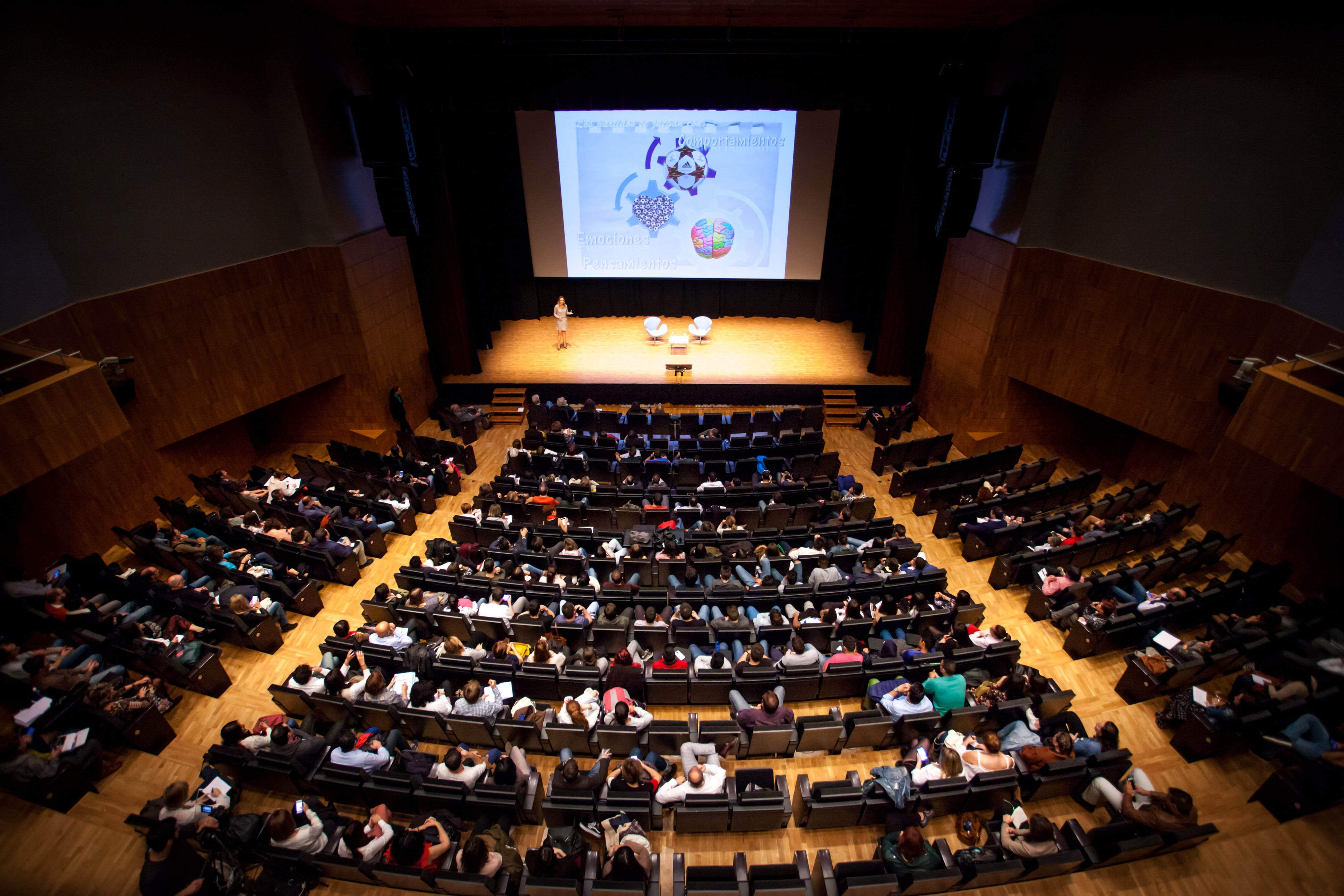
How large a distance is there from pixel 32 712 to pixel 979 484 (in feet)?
37.6

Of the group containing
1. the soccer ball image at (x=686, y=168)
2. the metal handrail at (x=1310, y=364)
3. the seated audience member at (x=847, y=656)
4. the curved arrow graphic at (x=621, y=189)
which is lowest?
the seated audience member at (x=847, y=656)

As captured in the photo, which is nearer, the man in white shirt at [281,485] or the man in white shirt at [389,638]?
the man in white shirt at [389,638]

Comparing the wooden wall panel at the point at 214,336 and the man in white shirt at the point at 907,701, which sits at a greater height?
the wooden wall panel at the point at 214,336

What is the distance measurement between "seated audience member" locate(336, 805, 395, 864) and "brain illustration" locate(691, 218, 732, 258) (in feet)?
40.2

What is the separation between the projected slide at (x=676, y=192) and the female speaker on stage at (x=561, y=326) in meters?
0.95

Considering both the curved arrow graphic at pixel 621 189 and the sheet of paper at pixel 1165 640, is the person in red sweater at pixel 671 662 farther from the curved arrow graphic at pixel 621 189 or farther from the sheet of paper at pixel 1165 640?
the curved arrow graphic at pixel 621 189

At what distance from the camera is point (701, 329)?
47.3 ft

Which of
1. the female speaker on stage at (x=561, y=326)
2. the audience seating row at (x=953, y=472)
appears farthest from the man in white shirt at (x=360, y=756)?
the female speaker on stage at (x=561, y=326)

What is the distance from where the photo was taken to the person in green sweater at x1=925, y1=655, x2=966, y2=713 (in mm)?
5457

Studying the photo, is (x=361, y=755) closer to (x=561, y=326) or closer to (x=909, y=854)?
(x=909, y=854)

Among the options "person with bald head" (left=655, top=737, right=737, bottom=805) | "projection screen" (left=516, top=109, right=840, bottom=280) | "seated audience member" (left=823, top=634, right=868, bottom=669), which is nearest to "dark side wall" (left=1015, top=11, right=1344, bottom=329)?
"projection screen" (left=516, top=109, right=840, bottom=280)

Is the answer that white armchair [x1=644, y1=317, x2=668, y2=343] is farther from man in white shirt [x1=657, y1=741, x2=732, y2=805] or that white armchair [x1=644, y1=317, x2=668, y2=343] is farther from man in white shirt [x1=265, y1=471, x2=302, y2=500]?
man in white shirt [x1=657, y1=741, x2=732, y2=805]

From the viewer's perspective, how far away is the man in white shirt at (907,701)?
538 cm

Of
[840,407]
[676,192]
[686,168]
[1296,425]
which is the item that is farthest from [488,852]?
[686,168]
